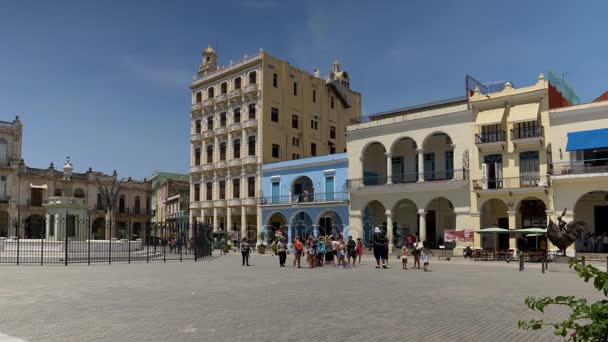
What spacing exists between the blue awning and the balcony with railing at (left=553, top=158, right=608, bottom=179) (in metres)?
0.93

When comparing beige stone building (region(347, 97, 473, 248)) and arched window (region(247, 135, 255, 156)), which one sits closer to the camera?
beige stone building (region(347, 97, 473, 248))

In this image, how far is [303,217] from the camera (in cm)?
4644

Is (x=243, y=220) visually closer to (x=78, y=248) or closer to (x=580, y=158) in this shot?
(x=78, y=248)

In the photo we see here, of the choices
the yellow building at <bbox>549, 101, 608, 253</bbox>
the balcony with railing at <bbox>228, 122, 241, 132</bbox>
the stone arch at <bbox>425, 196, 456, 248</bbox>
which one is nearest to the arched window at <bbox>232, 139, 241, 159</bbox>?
the balcony with railing at <bbox>228, 122, 241, 132</bbox>

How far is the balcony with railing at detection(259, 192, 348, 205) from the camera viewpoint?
43056mm

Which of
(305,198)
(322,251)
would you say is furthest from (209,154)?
(322,251)

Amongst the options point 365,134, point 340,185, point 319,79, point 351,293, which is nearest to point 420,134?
point 365,134

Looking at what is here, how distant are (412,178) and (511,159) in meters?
8.13

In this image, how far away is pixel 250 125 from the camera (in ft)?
160

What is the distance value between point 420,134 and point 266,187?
16149mm

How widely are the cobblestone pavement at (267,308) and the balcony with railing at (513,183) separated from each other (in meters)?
15.6

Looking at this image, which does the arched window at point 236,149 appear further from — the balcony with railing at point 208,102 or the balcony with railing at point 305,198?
the balcony with railing at point 305,198

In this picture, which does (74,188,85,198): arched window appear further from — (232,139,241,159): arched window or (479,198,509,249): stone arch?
(479,198,509,249): stone arch

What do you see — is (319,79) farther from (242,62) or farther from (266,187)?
(266,187)
